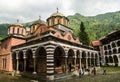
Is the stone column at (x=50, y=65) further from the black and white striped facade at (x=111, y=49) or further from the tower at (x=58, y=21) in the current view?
the black and white striped facade at (x=111, y=49)

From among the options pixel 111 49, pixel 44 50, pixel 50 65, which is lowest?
pixel 50 65

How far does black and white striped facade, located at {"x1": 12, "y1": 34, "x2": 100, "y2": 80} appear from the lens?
21562 millimetres

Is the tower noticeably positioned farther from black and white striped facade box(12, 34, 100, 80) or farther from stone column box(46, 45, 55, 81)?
stone column box(46, 45, 55, 81)

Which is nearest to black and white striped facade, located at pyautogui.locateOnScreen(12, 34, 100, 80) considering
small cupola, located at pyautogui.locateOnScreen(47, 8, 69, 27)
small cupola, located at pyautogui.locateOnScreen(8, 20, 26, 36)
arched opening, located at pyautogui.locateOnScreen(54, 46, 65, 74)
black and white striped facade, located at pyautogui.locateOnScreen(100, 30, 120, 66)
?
arched opening, located at pyautogui.locateOnScreen(54, 46, 65, 74)

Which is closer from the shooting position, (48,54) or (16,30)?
(48,54)

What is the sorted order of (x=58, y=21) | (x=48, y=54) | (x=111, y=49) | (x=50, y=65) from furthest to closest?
(x=111, y=49), (x=58, y=21), (x=48, y=54), (x=50, y=65)

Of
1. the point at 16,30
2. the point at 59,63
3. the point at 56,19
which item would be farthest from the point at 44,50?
the point at 16,30

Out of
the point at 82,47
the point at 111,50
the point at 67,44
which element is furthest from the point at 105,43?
the point at 67,44

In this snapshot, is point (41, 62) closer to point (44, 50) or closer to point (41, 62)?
point (41, 62)

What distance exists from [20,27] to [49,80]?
21430 millimetres

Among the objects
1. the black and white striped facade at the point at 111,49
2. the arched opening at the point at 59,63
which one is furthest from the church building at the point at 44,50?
the black and white striped facade at the point at 111,49

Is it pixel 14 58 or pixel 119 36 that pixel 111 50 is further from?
pixel 14 58

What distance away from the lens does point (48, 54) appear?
21344 mm

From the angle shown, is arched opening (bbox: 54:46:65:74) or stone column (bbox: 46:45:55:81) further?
arched opening (bbox: 54:46:65:74)
